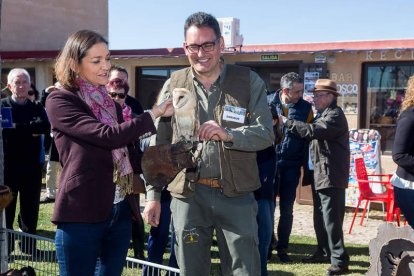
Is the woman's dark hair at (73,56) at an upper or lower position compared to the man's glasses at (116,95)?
upper

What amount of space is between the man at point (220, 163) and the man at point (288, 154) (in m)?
2.87

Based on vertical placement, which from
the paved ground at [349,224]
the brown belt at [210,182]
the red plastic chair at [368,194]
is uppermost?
the brown belt at [210,182]

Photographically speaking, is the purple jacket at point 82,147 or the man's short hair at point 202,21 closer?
the purple jacket at point 82,147

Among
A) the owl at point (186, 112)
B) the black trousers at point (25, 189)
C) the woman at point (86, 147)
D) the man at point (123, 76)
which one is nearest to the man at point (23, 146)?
the black trousers at point (25, 189)

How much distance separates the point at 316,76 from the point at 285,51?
2.45ft

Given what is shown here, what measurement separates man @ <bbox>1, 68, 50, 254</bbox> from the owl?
324 centimetres

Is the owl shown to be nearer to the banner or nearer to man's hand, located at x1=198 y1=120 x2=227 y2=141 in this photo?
man's hand, located at x1=198 y1=120 x2=227 y2=141

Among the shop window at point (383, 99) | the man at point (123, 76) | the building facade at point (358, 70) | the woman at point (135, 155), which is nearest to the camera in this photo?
the woman at point (135, 155)

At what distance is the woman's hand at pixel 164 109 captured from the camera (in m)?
2.54

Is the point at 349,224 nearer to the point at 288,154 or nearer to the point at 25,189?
the point at 288,154

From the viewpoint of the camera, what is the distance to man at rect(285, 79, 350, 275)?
16.3 ft

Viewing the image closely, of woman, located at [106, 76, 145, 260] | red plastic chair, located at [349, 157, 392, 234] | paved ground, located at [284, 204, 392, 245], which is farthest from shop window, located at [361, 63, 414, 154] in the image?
woman, located at [106, 76, 145, 260]

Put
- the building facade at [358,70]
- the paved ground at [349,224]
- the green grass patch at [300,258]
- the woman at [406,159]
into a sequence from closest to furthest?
the woman at [406,159], the green grass patch at [300,258], the paved ground at [349,224], the building facade at [358,70]

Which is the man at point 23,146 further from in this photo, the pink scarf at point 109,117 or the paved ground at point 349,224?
the paved ground at point 349,224
